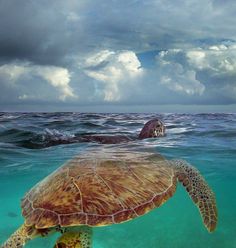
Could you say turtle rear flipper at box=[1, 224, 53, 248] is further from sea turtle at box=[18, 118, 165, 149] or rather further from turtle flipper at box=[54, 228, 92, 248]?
sea turtle at box=[18, 118, 165, 149]

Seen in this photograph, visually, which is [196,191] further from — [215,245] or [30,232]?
[215,245]

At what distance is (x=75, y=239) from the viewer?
470 cm

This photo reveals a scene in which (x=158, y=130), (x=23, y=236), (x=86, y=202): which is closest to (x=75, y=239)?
(x=86, y=202)

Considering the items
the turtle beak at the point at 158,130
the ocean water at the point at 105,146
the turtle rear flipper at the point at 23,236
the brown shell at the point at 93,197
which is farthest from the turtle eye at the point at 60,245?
the ocean water at the point at 105,146

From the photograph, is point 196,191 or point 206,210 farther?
point 196,191

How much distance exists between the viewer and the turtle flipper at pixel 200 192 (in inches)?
238

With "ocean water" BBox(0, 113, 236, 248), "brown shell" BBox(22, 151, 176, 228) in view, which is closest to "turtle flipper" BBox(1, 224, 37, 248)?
"brown shell" BBox(22, 151, 176, 228)

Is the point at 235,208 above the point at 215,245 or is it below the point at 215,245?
below

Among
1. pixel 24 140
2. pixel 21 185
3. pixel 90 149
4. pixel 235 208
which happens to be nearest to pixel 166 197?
pixel 90 149

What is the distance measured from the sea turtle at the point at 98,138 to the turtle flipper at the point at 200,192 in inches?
194

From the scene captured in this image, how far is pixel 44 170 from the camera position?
1991 cm

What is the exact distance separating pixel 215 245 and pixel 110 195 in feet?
47.3

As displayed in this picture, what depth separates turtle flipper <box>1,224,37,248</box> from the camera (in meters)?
4.85

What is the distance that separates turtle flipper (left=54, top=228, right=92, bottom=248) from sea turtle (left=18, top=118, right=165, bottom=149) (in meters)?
8.27
